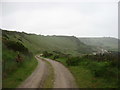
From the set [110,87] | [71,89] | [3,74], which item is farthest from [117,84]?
[3,74]

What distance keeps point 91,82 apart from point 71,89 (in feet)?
11.3

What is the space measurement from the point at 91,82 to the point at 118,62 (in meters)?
6.21

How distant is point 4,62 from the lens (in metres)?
27.7

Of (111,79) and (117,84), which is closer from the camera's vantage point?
(117,84)

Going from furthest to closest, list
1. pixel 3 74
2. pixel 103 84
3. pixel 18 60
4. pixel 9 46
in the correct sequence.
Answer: pixel 9 46
pixel 18 60
pixel 3 74
pixel 103 84

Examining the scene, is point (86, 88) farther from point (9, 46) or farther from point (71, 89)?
point (9, 46)

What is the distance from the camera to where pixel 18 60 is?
33531 millimetres

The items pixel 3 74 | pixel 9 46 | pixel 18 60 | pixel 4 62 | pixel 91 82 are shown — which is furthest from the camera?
pixel 9 46

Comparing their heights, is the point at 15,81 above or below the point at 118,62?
below

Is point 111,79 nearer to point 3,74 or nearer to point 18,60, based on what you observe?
point 3,74

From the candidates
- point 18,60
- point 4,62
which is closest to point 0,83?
point 4,62

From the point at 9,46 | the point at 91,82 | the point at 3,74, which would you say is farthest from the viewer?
the point at 9,46

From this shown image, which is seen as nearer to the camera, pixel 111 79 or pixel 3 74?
pixel 111 79

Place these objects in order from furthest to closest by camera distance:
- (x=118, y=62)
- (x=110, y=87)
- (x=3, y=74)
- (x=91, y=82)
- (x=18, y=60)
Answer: (x=18, y=60) < (x=118, y=62) < (x=3, y=74) < (x=91, y=82) < (x=110, y=87)
